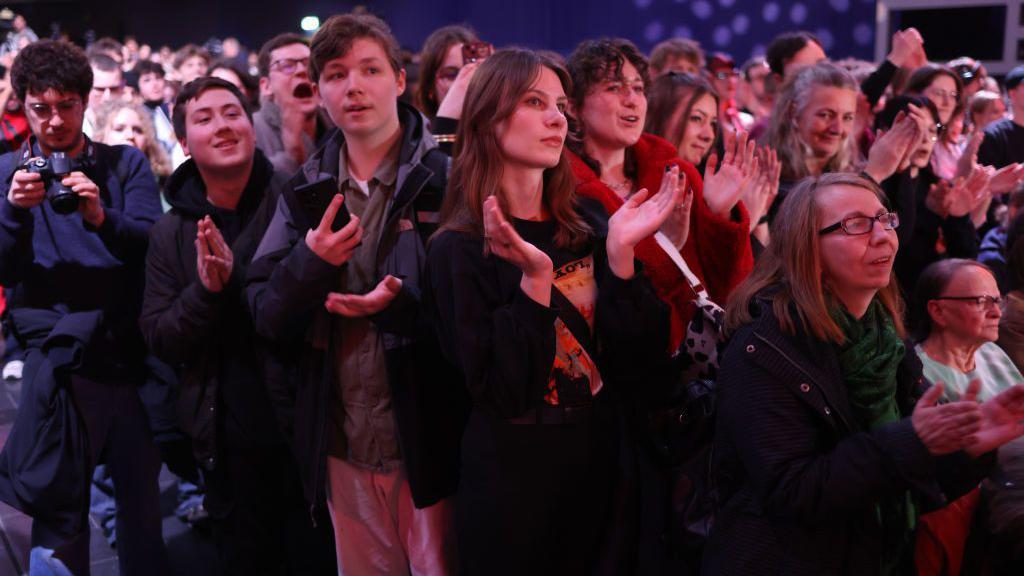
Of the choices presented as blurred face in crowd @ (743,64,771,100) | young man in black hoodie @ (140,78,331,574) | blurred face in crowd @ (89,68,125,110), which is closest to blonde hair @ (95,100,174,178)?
blurred face in crowd @ (89,68,125,110)

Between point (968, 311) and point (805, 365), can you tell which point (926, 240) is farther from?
point (805, 365)

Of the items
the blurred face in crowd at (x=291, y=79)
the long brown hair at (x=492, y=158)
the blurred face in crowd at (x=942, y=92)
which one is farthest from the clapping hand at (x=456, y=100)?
the blurred face in crowd at (x=942, y=92)

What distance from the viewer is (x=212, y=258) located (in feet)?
7.52

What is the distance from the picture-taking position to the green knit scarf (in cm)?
175

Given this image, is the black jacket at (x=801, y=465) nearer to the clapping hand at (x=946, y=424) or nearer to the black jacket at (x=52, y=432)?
the clapping hand at (x=946, y=424)

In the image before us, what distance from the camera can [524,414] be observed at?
75.1 inches

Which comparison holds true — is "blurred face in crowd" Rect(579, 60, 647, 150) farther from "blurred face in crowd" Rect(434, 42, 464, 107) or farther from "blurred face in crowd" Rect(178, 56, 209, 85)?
"blurred face in crowd" Rect(178, 56, 209, 85)

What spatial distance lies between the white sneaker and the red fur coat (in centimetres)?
403

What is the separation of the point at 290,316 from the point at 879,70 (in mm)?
3134

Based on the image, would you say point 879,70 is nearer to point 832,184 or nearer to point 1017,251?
point 1017,251

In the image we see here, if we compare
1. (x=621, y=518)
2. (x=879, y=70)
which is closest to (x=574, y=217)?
(x=621, y=518)

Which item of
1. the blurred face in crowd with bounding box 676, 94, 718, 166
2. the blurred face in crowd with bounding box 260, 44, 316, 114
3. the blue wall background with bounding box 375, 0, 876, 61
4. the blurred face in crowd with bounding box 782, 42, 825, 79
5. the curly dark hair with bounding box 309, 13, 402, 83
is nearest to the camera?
the curly dark hair with bounding box 309, 13, 402, 83

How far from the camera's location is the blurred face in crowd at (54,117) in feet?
8.42

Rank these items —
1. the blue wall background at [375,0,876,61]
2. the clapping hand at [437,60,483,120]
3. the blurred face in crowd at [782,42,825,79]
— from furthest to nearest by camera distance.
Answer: the blue wall background at [375,0,876,61], the blurred face in crowd at [782,42,825,79], the clapping hand at [437,60,483,120]
